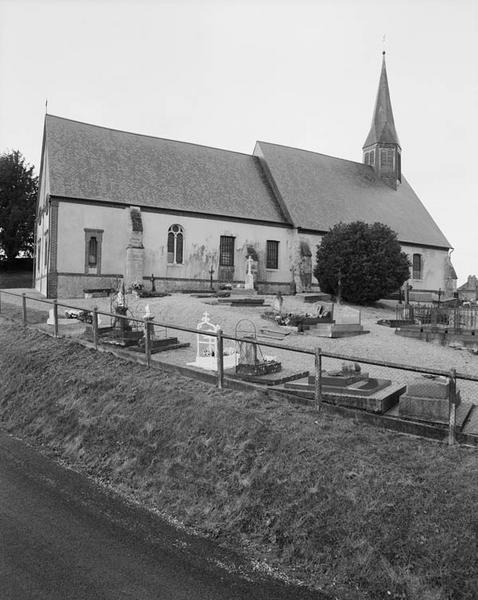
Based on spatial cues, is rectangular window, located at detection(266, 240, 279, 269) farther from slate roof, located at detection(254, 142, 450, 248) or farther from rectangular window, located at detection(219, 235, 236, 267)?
rectangular window, located at detection(219, 235, 236, 267)

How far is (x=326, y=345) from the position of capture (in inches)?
535

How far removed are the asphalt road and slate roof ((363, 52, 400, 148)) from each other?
41812 millimetres

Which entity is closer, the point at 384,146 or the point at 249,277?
the point at 249,277

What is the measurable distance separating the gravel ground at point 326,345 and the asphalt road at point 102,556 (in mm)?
4603

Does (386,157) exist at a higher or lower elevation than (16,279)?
higher

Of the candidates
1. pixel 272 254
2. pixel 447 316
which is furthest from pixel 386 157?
pixel 447 316

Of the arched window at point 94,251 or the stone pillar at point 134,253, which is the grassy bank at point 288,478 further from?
the arched window at point 94,251

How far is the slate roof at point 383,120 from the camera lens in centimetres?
4234

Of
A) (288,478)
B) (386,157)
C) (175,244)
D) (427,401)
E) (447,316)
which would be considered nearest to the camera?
(288,478)

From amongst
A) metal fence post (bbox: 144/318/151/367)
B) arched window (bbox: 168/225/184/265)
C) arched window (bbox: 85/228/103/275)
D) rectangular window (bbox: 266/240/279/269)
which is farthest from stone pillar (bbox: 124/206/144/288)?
metal fence post (bbox: 144/318/151/367)

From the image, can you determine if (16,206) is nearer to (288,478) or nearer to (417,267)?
(417,267)

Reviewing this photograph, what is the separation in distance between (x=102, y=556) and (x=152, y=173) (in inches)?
1086

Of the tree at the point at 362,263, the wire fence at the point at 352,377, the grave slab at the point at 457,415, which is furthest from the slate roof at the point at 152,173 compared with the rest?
the grave slab at the point at 457,415

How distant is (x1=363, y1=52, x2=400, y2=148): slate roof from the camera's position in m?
42.3
